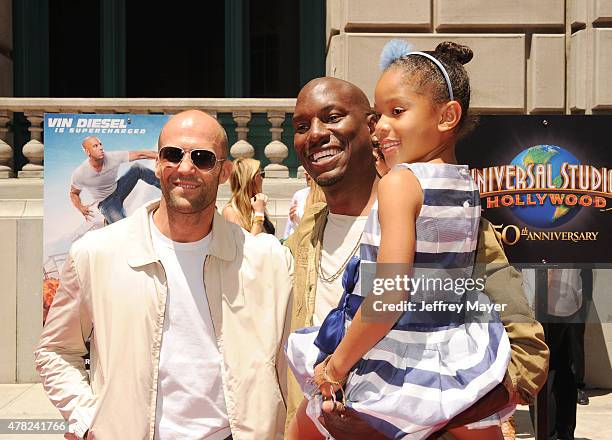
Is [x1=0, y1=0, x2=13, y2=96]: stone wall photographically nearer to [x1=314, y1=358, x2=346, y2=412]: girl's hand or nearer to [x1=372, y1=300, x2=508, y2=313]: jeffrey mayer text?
[x1=314, y1=358, x2=346, y2=412]: girl's hand

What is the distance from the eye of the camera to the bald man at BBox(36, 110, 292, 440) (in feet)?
8.84

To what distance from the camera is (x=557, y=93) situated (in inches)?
310

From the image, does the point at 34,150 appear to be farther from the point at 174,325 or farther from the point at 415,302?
the point at 415,302

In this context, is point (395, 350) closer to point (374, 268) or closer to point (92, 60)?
point (374, 268)

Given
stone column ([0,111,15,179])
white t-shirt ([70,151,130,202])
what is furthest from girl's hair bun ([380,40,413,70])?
stone column ([0,111,15,179])

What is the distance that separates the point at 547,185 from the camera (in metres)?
5.20

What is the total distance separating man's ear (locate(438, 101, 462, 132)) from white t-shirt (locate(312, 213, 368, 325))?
2.65 feet

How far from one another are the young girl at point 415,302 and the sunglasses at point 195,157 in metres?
0.69

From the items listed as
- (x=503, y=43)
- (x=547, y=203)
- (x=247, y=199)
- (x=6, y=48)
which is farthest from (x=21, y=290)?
(x=503, y=43)

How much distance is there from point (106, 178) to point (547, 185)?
3993 millimetres

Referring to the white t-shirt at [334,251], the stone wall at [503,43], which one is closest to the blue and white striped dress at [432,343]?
the white t-shirt at [334,251]

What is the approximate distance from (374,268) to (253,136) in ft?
23.1

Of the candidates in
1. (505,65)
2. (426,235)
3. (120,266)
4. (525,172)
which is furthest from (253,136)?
(426,235)

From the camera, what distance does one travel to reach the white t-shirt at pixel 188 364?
2.69m
